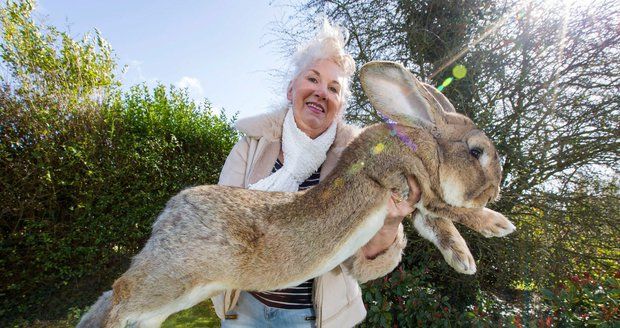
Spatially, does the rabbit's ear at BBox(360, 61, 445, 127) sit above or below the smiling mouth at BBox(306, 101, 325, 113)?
below

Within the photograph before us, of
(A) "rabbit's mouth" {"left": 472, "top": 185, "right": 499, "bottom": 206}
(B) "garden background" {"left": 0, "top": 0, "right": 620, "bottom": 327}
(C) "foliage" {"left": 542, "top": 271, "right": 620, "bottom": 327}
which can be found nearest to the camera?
(A) "rabbit's mouth" {"left": 472, "top": 185, "right": 499, "bottom": 206}

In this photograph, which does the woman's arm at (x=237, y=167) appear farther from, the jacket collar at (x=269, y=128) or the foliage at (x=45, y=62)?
the foliage at (x=45, y=62)

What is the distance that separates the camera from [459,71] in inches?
195

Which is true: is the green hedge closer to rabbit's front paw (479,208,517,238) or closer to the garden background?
the garden background

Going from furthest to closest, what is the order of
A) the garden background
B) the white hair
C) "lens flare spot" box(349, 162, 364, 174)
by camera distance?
the garden background → the white hair → "lens flare spot" box(349, 162, 364, 174)

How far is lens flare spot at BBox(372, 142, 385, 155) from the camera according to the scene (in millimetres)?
2125

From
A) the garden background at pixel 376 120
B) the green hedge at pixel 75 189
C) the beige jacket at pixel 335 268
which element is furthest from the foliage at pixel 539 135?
the green hedge at pixel 75 189

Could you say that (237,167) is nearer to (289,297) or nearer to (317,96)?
(317,96)

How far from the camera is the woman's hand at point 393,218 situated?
2.10m

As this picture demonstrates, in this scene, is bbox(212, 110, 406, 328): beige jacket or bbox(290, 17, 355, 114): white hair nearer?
bbox(212, 110, 406, 328): beige jacket

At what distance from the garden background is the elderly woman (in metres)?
2.18

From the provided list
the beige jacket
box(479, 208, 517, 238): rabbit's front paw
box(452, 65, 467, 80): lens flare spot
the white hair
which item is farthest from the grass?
box(452, 65, 467, 80): lens flare spot

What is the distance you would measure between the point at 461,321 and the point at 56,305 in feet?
21.4

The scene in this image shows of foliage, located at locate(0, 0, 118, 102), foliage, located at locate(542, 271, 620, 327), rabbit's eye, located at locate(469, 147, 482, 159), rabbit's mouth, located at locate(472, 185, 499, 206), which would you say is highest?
foliage, located at locate(0, 0, 118, 102)
